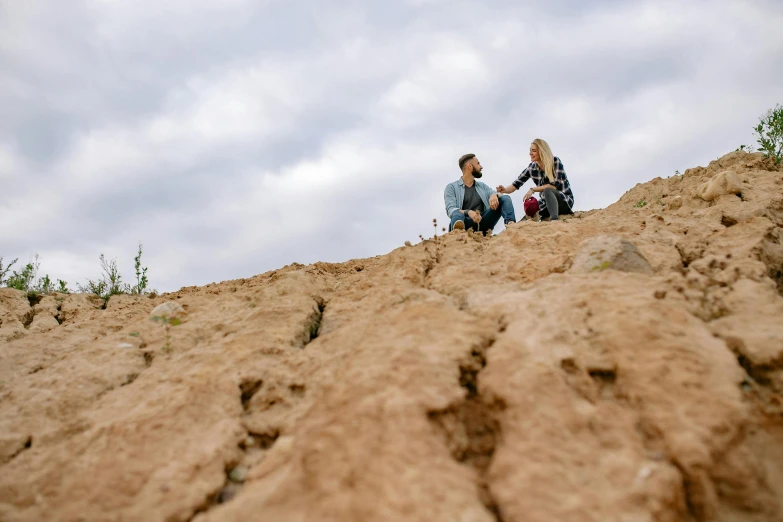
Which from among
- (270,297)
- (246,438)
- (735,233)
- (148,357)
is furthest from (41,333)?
(735,233)

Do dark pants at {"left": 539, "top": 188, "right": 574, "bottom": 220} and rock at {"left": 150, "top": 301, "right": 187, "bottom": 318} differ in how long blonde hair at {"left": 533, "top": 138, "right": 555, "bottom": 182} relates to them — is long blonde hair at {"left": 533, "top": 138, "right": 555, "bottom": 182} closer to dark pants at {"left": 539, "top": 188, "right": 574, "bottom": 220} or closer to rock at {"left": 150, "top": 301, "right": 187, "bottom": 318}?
dark pants at {"left": 539, "top": 188, "right": 574, "bottom": 220}

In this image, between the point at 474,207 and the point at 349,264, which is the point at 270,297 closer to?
the point at 349,264

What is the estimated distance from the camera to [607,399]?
84.4 inches

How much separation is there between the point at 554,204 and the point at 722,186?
1810mm

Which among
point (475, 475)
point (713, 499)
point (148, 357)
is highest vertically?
point (148, 357)

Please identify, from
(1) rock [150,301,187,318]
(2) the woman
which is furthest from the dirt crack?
(2) the woman

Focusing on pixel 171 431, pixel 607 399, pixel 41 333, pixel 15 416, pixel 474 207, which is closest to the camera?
pixel 607 399

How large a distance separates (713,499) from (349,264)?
146 inches

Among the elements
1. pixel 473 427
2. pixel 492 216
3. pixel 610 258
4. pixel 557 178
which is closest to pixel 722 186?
pixel 557 178

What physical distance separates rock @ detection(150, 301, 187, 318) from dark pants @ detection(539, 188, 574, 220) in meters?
4.33

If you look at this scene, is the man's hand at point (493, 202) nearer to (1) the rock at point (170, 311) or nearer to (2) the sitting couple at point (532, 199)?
(2) the sitting couple at point (532, 199)

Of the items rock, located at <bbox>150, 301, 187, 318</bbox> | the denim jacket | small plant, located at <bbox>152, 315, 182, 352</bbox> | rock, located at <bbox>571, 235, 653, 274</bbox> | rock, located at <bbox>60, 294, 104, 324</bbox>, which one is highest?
the denim jacket

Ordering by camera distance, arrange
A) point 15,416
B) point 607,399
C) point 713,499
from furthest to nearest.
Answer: point 15,416, point 607,399, point 713,499

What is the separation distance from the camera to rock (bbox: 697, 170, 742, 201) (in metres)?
4.55
